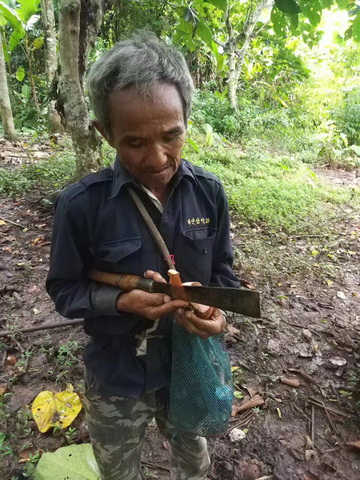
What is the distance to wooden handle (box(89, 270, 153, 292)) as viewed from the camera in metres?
1.10

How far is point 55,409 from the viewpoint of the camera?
2.19m

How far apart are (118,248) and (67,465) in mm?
1458

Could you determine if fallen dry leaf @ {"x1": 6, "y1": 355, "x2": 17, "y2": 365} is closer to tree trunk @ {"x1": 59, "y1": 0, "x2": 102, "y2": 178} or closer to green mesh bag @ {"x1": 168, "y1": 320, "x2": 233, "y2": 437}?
green mesh bag @ {"x1": 168, "y1": 320, "x2": 233, "y2": 437}

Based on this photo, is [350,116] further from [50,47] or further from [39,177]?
[39,177]

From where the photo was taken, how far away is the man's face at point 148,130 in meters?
1.03

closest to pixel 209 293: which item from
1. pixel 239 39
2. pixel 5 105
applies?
pixel 5 105

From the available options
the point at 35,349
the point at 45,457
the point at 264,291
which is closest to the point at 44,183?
the point at 35,349

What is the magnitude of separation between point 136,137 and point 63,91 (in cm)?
286

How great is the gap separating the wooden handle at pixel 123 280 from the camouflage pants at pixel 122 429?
1.56ft

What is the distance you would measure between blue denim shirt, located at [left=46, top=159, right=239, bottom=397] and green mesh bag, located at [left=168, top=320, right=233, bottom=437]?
2.9 inches

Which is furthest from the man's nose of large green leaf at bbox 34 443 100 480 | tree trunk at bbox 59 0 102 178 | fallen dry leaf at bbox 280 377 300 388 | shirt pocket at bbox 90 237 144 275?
tree trunk at bbox 59 0 102 178

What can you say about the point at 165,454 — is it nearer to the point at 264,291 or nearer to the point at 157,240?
the point at 157,240

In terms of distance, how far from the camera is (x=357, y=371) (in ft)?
8.79

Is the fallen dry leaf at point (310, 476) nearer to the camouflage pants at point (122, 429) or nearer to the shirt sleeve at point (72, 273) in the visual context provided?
the camouflage pants at point (122, 429)
